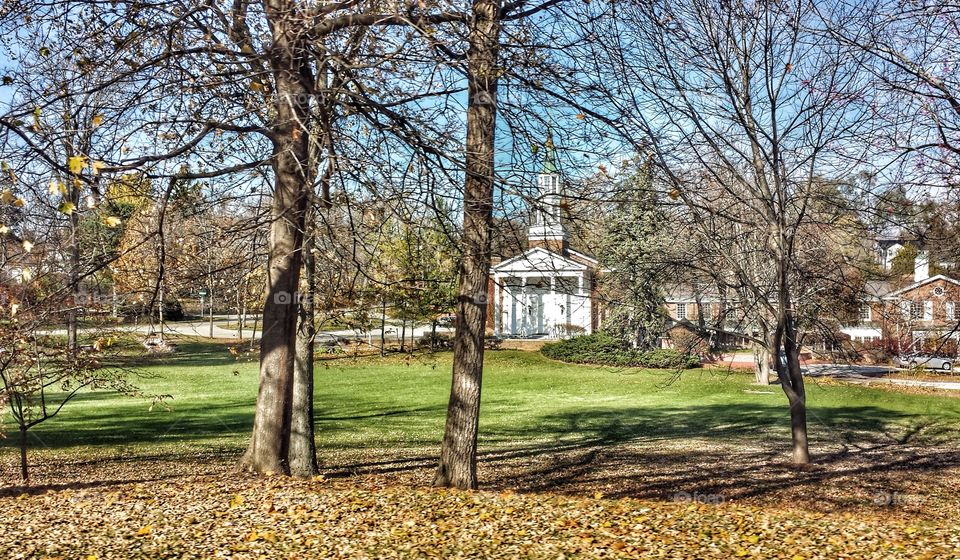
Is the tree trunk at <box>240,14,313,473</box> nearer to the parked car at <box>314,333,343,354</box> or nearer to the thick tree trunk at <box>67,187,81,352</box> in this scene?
the parked car at <box>314,333,343,354</box>

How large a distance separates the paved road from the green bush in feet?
14.9

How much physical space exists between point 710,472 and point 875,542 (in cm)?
686

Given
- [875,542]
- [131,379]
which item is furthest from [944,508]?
[131,379]

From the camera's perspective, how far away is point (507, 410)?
20.2 metres

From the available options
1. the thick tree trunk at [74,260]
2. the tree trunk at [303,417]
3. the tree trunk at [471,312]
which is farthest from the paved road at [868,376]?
the thick tree trunk at [74,260]

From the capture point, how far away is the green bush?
29.5m

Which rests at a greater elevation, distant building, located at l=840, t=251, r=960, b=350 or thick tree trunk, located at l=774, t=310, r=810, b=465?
distant building, located at l=840, t=251, r=960, b=350

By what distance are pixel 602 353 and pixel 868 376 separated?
960 cm

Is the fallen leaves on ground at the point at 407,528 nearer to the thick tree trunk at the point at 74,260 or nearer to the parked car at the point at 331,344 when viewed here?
the thick tree trunk at the point at 74,260

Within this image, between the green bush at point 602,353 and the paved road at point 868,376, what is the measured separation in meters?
4.53

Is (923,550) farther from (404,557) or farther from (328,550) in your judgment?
(328,550)

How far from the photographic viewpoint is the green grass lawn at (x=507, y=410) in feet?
51.1

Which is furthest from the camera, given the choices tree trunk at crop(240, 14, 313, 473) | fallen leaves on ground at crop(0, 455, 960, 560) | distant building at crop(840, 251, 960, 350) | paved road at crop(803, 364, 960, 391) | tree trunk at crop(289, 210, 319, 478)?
paved road at crop(803, 364, 960, 391)

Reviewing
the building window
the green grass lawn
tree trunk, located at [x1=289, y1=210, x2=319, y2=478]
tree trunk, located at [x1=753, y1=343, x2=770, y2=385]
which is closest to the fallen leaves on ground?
tree trunk, located at [x1=289, y1=210, x2=319, y2=478]
